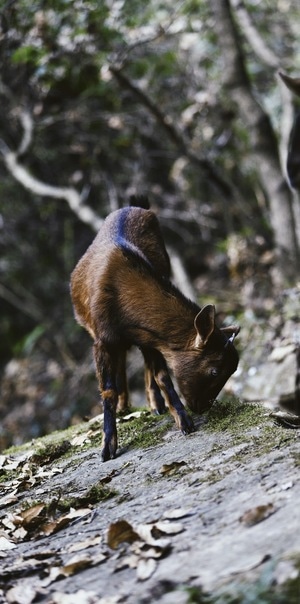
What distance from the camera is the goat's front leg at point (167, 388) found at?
520cm

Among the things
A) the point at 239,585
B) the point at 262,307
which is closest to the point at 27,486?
the point at 239,585

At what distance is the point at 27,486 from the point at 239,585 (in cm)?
276

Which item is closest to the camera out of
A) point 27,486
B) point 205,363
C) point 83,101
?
point 27,486

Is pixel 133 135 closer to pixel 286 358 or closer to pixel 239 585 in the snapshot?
pixel 286 358

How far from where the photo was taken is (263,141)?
10.1m

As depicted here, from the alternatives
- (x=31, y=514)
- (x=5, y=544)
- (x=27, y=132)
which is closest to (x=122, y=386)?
(x=31, y=514)

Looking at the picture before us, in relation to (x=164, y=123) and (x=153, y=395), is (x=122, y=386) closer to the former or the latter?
(x=153, y=395)

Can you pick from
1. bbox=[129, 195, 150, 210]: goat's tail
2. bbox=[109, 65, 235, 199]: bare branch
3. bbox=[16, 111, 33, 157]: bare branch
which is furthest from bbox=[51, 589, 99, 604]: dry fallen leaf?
bbox=[16, 111, 33, 157]: bare branch

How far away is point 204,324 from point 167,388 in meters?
0.66

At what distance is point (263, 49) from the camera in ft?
37.7

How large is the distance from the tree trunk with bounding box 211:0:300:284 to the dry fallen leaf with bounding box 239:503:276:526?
7.33 m

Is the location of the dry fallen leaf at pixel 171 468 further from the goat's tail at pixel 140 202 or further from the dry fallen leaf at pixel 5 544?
the goat's tail at pixel 140 202

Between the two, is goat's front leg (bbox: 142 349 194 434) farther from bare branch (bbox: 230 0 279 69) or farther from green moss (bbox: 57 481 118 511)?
bare branch (bbox: 230 0 279 69)

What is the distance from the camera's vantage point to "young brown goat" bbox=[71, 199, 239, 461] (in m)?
5.31
